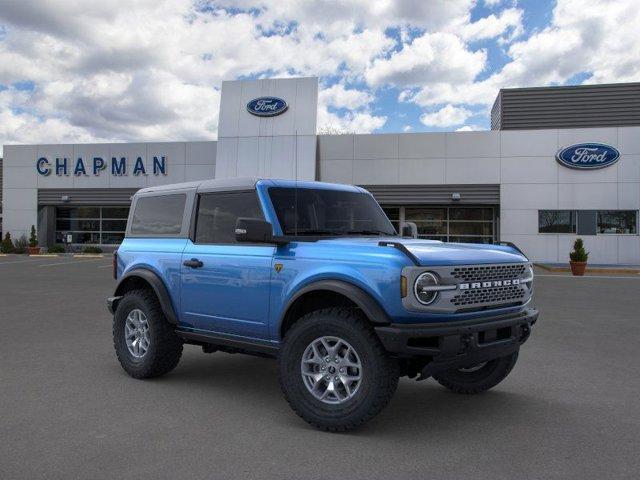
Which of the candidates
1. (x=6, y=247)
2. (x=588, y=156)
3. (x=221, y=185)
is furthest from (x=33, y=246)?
(x=221, y=185)

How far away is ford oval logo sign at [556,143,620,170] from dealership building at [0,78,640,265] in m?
0.05

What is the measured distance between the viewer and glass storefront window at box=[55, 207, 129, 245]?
3438cm

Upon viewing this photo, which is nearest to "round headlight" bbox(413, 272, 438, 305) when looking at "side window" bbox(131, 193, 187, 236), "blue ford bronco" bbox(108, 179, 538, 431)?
"blue ford bronco" bbox(108, 179, 538, 431)

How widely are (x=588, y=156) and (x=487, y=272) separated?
2466 cm

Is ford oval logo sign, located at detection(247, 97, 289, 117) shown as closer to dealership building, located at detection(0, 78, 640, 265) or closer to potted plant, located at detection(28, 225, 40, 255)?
dealership building, located at detection(0, 78, 640, 265)

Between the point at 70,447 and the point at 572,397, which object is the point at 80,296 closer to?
the point at 70,447

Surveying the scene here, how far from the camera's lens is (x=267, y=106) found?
28969mm

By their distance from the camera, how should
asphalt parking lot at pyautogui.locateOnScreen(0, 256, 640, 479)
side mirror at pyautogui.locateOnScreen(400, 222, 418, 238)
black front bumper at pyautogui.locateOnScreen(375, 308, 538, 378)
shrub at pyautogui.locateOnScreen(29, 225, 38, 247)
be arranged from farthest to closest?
shrub at pyautogui.locateOnScreen(29, 225, 38, 247)
side mirror at pyautogui.locateOnScreen(400, 222, 418, 238)
black front bumper at pyautogui.locateOnScreen(375, 308, 538, 378)
asphalt parking lot at pyautogui.locateOnScreen(0, 256, 640, 479)

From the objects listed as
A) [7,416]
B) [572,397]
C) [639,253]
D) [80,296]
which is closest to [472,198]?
[639,253]

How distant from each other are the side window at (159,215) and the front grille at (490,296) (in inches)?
115

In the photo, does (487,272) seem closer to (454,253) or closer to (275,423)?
(454,253)

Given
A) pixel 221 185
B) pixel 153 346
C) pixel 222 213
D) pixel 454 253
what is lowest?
pixel 153 346

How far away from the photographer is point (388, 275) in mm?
4148

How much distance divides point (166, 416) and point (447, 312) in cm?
236
